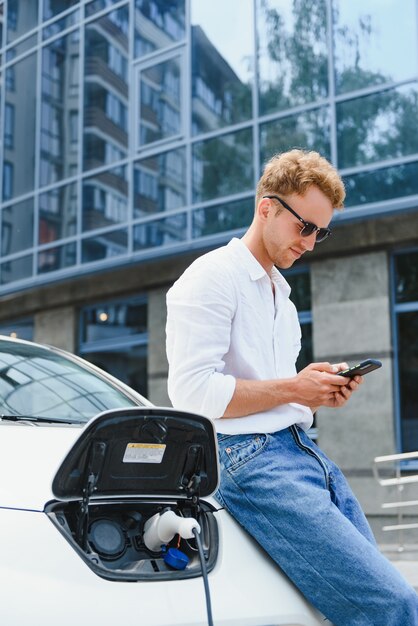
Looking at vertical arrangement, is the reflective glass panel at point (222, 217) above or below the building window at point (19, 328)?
above

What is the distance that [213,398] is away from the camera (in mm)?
2395

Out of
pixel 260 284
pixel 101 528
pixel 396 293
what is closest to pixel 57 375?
pixel 260 284

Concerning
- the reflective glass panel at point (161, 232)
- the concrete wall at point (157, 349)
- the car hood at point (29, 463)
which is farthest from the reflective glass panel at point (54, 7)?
the car hood at point (29, 463)

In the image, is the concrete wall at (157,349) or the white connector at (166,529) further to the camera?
the concrete wall at (157,349)

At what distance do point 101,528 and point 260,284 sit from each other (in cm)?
83

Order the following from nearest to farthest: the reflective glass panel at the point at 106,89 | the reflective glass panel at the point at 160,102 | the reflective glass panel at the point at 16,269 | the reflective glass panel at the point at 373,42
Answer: the reflective glass panel at the point at 373,42
the reflective glass panel at the point at 160,102
the reflective glass panel at the point at 106,89
the reflective glass panel at the point at 16,269

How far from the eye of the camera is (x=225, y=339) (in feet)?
8.11

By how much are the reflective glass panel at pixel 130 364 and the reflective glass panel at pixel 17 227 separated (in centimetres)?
210

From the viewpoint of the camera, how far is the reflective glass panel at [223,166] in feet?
39.2

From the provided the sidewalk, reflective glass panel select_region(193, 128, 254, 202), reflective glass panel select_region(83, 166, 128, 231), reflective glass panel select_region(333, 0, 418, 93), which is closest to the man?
the sidewalk

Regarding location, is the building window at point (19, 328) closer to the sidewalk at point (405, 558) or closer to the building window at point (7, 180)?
the building window at point (7, 180)

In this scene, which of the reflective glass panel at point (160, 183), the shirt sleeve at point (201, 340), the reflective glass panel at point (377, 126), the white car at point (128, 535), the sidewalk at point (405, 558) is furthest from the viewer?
the reflective glass panel at point (160, 183)

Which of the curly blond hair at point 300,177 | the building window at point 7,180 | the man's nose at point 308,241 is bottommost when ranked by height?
the man's nose at point 308,241

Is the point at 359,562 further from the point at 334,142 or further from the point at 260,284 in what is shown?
the point at 334,142
